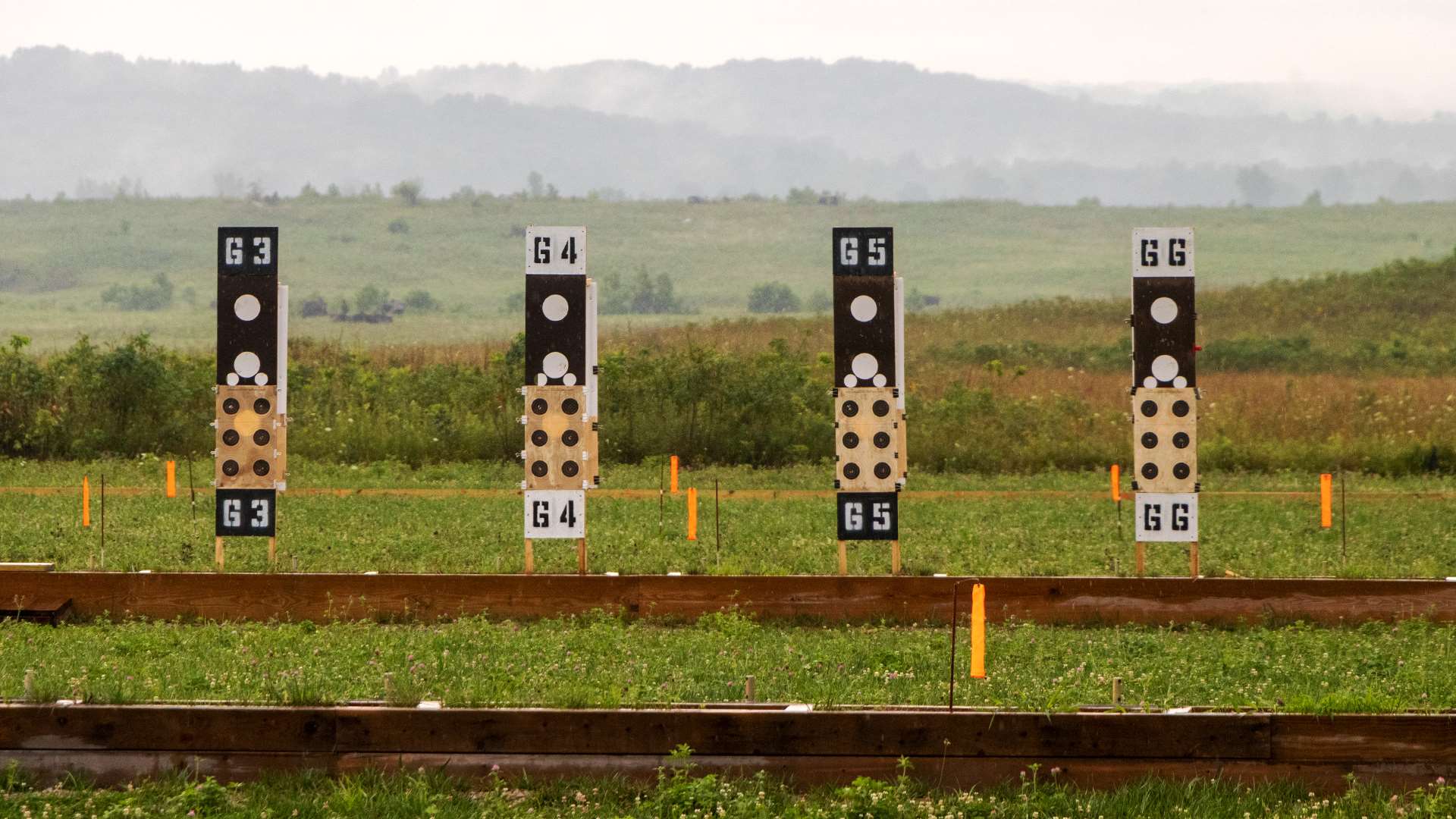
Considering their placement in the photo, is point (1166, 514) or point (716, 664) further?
point (1166, 514)

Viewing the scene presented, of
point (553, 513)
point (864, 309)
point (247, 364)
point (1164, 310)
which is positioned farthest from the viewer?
point (247, 364)

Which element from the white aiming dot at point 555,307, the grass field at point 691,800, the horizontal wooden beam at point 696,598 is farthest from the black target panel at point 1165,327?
the grass field at point 691,800

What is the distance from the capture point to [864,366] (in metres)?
18.7

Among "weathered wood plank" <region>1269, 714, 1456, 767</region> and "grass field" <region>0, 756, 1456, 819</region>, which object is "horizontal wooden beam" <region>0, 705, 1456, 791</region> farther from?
"grass field" <region>0, 756, 1456, 819</region>

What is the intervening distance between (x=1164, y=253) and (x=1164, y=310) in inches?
23.9

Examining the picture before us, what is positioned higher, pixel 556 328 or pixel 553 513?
pixel 556 328

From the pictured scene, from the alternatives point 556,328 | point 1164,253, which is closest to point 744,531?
point 556,328

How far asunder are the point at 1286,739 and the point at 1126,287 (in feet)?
380

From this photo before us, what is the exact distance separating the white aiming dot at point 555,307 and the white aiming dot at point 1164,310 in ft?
20.0

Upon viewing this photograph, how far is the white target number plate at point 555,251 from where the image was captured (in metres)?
17.9

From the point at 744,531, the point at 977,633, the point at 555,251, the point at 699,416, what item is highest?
the point at 555,251

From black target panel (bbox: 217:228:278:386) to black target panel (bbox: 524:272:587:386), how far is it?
321 cm

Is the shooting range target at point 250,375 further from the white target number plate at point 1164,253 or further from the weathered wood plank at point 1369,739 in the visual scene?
the weathered wood plank at point 1369,739

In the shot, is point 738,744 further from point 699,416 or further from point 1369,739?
point 699,416
